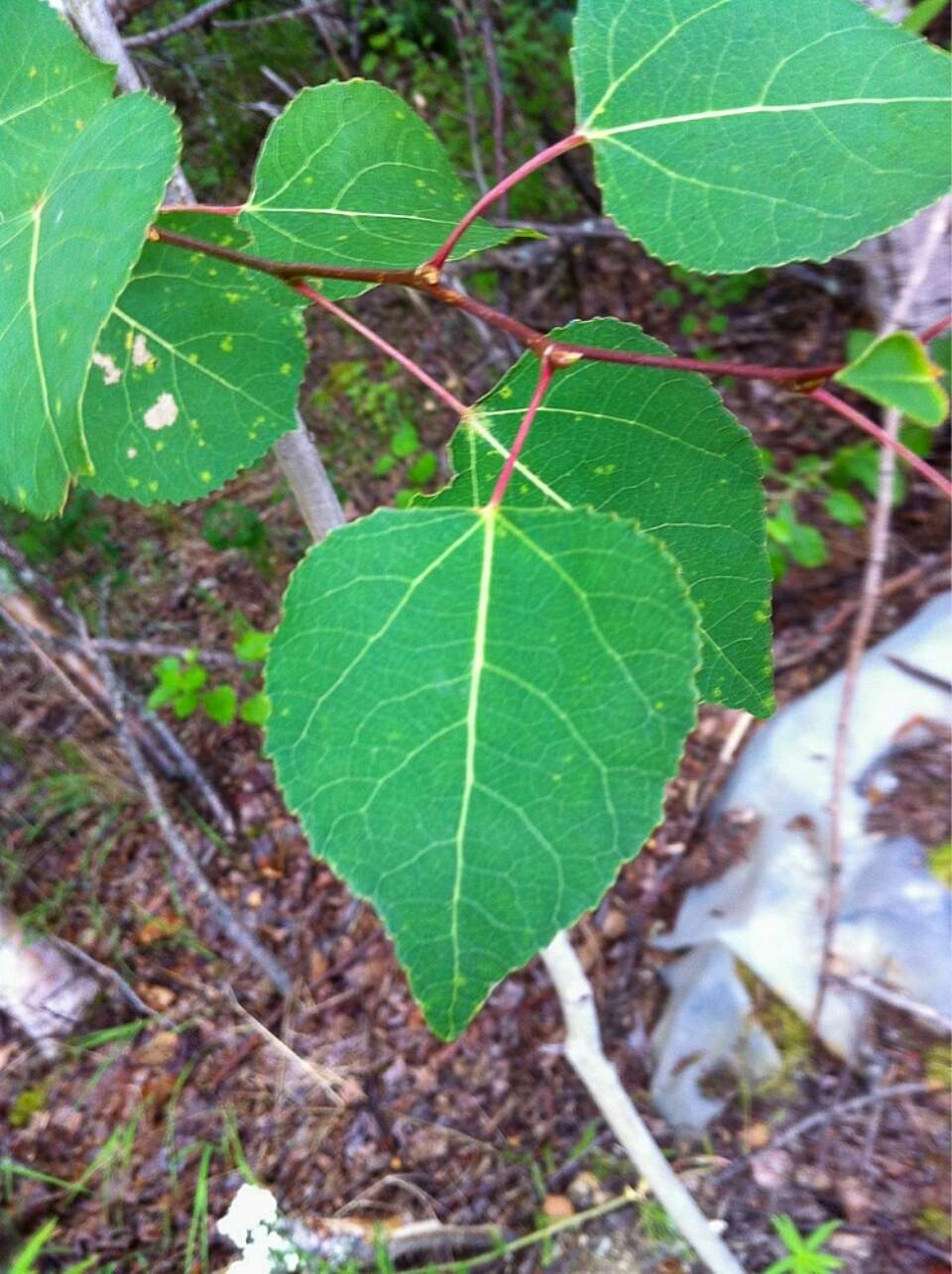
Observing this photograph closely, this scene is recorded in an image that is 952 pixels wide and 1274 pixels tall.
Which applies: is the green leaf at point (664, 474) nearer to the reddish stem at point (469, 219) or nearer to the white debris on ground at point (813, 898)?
the reddish stem at point (469, 219)

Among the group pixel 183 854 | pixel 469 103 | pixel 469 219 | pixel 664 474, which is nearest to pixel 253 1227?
pixel 183 854

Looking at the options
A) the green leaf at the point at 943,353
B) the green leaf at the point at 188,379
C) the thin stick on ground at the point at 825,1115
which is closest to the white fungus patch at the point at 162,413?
the green leaf at the point at 188,379

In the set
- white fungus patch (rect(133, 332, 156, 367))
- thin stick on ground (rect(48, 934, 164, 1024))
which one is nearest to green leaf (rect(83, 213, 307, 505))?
white fungus patch (rect(133, 332, 156, 367))

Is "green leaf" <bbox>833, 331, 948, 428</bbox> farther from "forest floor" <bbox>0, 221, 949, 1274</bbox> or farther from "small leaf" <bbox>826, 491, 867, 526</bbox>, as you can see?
"small leaf" <bbox>826, 491, 867, 526</bbox>

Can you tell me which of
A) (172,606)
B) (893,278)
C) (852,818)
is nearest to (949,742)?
(852,818)

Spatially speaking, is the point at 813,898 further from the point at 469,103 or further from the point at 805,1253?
the point at 469,103

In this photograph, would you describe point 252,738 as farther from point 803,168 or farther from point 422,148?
point 803,168

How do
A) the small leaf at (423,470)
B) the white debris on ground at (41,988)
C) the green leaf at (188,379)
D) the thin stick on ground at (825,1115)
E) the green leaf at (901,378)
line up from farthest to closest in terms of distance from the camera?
the small leaf at (423,470)
the white debris on ground at (41,988)
the thin stick on ground at (825,1115)
the green leaf at (188,379)
the green leaf at (901,378)
